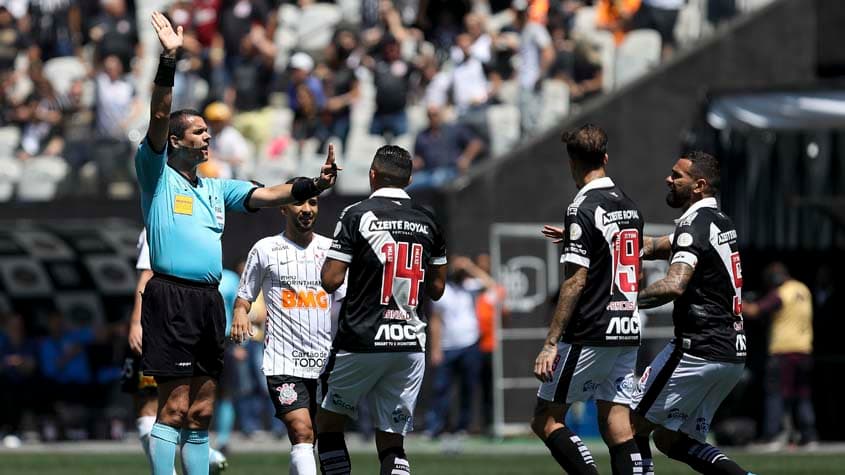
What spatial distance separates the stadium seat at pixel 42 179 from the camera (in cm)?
2220

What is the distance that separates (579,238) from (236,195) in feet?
7.20

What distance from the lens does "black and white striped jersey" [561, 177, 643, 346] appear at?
1046 cm

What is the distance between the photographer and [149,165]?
10.2 meters

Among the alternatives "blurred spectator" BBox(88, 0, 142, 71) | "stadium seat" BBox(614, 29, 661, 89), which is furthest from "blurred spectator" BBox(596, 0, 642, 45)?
"blurred spectator" BBox(88, 0, 142, 71)

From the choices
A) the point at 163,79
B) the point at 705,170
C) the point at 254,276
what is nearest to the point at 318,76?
the point at 254,276

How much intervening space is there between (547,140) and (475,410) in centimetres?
357

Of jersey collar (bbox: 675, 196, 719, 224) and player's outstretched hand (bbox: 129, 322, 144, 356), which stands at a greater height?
jersey collar (bbox: 675, 196, 719, 224)

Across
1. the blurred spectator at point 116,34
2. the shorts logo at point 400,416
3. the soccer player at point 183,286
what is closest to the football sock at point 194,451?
the soccer player at point 183,286

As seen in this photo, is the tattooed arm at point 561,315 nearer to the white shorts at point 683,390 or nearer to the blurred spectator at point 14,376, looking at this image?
the white shorts at point 683,390

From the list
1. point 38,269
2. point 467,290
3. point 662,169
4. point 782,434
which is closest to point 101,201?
point 38,269

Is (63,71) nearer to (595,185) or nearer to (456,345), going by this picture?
(456,345)

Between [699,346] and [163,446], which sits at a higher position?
[699,346]

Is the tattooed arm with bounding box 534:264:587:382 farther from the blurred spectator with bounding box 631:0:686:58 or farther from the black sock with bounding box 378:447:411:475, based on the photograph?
the blurred spectator with bounding box 631:0:686:58

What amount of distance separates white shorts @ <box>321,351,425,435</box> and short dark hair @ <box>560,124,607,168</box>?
160cm
